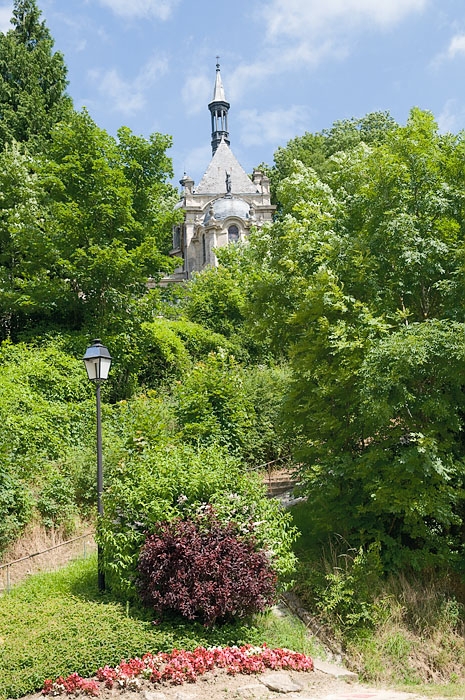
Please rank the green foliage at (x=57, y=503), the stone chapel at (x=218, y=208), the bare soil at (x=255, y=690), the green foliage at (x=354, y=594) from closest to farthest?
the bare soil at (x=255, y=690), the green foliage at (x=354, y=594), the green foliage at (x=57, y=503), the stone chapel at (x=218, y=208)

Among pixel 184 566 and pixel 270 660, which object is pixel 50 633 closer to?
pixel 184 566

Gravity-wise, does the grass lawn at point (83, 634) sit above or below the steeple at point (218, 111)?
below

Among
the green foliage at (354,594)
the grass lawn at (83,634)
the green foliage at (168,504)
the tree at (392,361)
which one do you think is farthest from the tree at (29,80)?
the green foliage at (354,594)

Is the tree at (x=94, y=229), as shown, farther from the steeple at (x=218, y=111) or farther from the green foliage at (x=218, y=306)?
the steeple at (x=218, y=111)

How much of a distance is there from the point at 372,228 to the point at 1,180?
1334 cm

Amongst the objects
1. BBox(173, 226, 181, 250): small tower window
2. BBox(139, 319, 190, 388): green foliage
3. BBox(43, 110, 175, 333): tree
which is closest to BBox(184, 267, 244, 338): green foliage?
BBox(139, 319, 190, 388): green foliage

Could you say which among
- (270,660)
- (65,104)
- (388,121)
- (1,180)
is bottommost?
(270,660)

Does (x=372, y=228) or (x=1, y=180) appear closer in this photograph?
(x=372, y=228)

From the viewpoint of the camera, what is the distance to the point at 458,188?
11.5 m

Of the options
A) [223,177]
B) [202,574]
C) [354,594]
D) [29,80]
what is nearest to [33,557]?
[202,574]

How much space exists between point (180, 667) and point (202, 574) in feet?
3.78

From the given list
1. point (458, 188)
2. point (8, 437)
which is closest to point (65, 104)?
point (8, 437)

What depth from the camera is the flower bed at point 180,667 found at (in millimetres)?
7273

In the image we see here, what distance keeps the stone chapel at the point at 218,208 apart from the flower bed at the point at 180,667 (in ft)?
164
